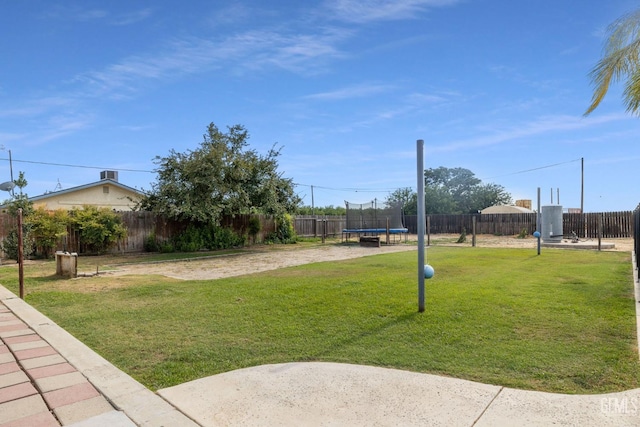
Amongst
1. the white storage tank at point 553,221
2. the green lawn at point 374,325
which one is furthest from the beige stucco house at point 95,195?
the white storage tank at point 553,221

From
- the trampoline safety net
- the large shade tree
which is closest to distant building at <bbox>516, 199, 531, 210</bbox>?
the large shade tree

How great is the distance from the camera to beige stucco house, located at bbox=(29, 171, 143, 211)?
20675 millimetres

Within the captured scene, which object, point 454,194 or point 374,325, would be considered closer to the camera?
point 374,325

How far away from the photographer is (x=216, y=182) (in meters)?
15.6

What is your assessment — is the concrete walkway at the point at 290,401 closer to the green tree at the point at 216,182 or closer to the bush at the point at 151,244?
the green tree at the point at 216,182

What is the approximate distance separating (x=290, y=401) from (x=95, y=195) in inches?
915

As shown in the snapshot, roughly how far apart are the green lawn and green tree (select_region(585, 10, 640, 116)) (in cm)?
306

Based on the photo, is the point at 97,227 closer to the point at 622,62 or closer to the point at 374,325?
the point at 374,325

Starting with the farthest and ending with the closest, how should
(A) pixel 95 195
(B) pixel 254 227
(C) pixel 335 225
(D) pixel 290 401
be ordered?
(C) pixel 335 225 → (A) pixel 95 195 → (B) pixel 254 227 → (D) pixel 290 401

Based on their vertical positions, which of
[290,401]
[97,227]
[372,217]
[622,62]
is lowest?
[290,401]

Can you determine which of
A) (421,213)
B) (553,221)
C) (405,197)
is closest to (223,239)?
(421,213)

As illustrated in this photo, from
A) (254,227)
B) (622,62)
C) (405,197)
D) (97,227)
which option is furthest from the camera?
(405,197)

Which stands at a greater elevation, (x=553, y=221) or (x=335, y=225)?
(x=553, y=221)

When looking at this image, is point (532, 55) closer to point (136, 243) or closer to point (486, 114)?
point (486, 114)
